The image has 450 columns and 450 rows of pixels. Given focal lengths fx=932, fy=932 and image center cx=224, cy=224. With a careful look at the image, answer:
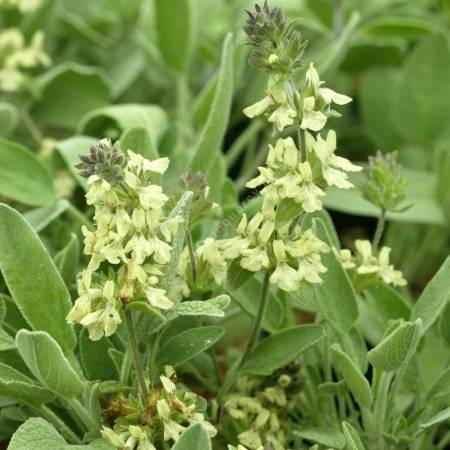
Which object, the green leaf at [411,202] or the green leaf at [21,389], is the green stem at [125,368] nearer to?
the green leaf at [21,389]

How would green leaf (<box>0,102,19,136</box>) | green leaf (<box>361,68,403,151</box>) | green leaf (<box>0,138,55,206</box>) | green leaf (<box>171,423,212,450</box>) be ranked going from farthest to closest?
green leaf (<box>361,68,403,151</box>) < green leaf (<box>0,102,19,136</box>) < green leaf (<box>0,138,55,206</box>) < green leaf (<box>171,423,212,450</box>)

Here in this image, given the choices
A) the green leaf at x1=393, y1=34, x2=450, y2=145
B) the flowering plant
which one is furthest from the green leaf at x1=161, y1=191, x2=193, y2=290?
the green leaf at x1=393, y1=34, x2=450, y2=145

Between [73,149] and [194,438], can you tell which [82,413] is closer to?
[194,438]

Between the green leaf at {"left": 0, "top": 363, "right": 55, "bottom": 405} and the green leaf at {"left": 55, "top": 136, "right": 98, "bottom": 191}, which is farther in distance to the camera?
the green leaf at {"left": 55, "top": 136, "right": 98, "bottom": 191}

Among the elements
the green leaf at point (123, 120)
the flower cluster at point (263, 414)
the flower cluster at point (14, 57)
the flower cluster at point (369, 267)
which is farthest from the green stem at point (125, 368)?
the flower cluster at point (14, 57)

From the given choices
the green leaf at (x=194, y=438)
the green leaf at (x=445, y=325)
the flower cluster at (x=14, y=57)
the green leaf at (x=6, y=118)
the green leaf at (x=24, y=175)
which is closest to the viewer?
the green leaf at (x=194, y=438)

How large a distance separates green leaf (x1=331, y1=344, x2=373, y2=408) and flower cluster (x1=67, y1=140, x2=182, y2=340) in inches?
6.3

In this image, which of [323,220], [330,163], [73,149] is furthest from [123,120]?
[330,163]

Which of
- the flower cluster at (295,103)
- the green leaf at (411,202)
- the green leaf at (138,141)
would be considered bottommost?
the green leaf at (411,202)

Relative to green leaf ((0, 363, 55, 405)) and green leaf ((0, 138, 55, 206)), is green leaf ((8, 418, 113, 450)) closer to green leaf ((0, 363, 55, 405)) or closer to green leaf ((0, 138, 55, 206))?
green leaf ((0, 363, 55, 405))

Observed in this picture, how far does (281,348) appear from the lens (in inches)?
32.4

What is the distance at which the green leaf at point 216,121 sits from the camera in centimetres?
92

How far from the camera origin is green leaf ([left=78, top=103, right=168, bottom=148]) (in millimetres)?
1128

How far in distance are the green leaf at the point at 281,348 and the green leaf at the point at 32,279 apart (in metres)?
0.16
